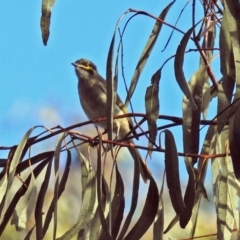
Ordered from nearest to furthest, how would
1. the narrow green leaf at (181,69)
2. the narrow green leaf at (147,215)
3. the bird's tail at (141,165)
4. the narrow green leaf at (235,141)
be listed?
the narrow green leaf at (235,141) < the narrow green leaf at (181,69) < the narrow green leaf at (147,215) < the bird's tail at (141,165)

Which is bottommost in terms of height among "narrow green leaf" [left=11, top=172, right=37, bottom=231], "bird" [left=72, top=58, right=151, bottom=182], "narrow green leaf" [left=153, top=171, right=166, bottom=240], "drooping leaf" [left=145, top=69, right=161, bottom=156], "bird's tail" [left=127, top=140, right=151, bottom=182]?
"narrow green leaf" [left=153, top=171, right=166, bottom=240]

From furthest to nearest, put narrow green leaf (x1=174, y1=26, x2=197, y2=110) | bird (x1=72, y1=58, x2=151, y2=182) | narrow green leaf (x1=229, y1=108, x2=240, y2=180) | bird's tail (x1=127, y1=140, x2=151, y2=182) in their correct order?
bird (x1=72, y1=58, x2=151, y2=182), bird's tail (x1=127, y1=140, x2=151, y2=182), narrow green leaf (x1=174, y1=26, x2=197, y2=110), narrow green leaf (x1=229, y1=108, x2=240, y2=180)

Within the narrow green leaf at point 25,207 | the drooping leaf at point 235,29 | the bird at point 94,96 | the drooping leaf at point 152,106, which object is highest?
the bird at point 94,96

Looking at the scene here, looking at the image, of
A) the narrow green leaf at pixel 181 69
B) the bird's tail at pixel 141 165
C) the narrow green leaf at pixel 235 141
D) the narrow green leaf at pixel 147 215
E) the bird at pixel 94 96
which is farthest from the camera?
the bird at pixel 94 96

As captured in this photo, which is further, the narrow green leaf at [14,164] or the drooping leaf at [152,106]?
the narrow green leaf at [14,164]

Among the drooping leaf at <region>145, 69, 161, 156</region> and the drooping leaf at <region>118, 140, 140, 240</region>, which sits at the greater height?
the drooping leaf at <region>145, 69, 161, 156</region>

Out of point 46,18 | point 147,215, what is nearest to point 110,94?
point 46,18

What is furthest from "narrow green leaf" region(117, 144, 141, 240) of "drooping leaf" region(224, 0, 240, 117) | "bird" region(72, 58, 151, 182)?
"bird" region(72, 58, 151, 182)

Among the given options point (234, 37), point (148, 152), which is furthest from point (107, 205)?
point (234, 37)

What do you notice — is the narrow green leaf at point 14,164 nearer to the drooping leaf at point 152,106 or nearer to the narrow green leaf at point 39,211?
the narrow green leaf at point 39,211

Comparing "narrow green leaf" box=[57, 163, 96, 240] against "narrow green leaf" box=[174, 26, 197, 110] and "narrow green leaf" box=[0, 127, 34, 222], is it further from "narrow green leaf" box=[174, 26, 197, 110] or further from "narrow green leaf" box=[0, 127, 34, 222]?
"narrow green leaf" box=[174, 26, 197, 110]

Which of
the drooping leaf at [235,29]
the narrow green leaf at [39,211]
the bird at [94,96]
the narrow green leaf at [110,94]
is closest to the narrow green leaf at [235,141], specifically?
the drooping leaf at [235,29]

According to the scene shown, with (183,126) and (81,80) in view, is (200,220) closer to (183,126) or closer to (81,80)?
(81,80)

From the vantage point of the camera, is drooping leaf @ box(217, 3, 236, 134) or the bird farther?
the bird
